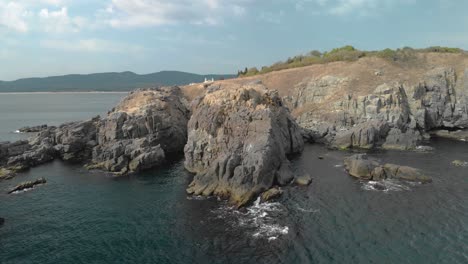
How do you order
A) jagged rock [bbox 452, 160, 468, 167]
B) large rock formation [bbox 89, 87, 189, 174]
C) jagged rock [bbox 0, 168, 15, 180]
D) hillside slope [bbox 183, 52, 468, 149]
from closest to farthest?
jagged rock [bbox 0, 168, 15, 180]
jagged rock [bbox 452, 160, 468, 167]
large rock formation [bbox 89, 87, 189, 174]
hillside slope [bbox 183, 52, 468, 149]

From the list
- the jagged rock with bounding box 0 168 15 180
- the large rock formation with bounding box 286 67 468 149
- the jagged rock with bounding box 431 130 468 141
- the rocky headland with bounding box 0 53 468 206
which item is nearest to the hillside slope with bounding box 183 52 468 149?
the large rock formation with bounding box 286 67 468 149

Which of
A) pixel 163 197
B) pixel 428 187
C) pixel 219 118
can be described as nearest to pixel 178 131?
pixel 219 118

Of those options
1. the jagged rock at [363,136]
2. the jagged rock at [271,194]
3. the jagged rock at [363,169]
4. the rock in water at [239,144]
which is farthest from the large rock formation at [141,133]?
the jagged rock at [363,136]

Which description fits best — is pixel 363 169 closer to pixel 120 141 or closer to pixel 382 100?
pixel 382 100

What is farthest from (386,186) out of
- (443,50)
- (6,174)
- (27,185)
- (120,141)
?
(443,50)

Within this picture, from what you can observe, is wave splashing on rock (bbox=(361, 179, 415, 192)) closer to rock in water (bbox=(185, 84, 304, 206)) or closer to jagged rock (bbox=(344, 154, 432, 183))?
jagged rock (bbox=(344, 154, 432, 183))

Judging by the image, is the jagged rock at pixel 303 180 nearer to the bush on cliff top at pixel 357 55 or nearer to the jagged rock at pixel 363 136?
the jagged rock at pixel 363 136

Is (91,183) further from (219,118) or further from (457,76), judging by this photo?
(457,76)
